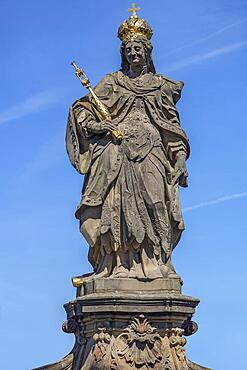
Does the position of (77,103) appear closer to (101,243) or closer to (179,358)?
(101,243)

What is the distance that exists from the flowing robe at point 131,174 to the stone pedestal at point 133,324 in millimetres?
319

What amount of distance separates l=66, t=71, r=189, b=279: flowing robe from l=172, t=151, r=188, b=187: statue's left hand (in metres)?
0.08

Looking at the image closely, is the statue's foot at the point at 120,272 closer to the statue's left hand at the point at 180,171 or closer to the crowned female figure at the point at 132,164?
the crowned female figure at the point at 132,164

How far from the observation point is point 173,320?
44.2 feet

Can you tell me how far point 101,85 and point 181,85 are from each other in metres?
1.33

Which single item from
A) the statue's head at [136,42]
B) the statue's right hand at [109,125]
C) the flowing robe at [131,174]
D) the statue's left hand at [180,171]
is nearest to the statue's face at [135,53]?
the statue's head at [136,42]

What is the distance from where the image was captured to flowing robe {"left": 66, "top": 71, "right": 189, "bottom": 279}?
45.6 ft

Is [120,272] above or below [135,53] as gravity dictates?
below

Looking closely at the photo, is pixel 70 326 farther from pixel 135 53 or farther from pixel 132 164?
pixel 135 53

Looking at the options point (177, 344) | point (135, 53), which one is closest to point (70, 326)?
point (177, 344)

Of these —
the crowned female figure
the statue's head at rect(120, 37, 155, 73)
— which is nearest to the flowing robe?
the crowned female figure

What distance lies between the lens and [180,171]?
14641mm

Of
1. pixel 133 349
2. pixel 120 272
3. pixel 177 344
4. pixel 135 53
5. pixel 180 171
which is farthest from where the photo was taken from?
pixel 135 53

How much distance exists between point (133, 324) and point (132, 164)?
8.12 feet
